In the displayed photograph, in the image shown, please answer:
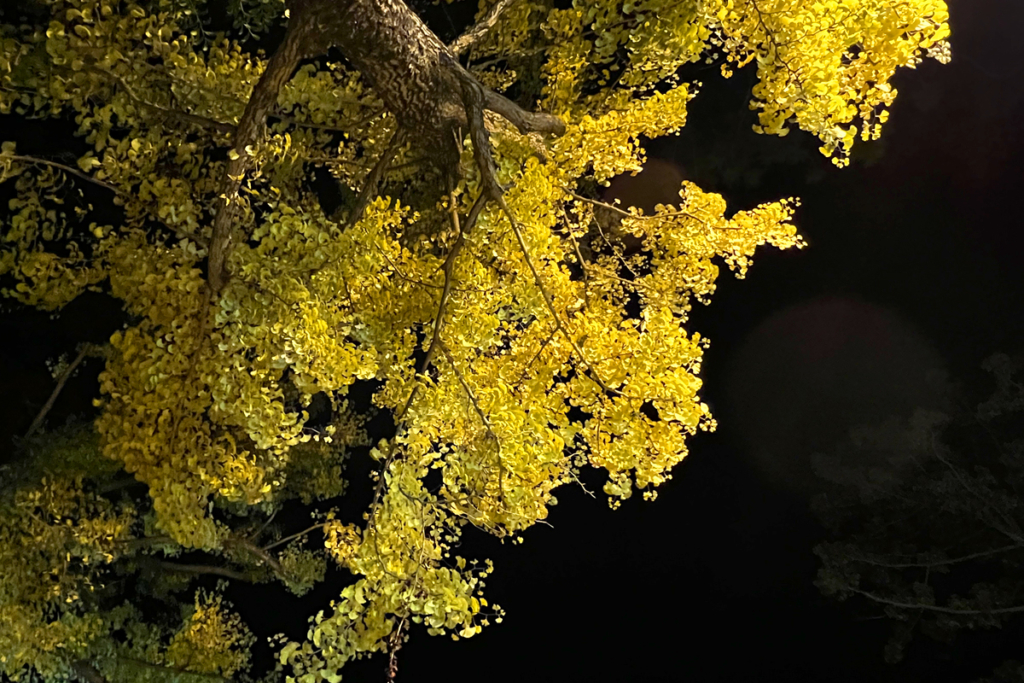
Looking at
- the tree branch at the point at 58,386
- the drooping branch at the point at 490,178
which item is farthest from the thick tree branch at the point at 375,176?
the tree branch at the point at 58,386

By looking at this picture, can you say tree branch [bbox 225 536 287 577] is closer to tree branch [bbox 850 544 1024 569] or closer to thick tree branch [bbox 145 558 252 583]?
thick tree branch [bbox 145 558 252 583]

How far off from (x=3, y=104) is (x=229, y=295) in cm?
88

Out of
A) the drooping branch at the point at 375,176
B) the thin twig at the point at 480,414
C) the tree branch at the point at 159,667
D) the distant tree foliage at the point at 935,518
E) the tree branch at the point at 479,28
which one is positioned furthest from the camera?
the tree branch at the point at 159,667

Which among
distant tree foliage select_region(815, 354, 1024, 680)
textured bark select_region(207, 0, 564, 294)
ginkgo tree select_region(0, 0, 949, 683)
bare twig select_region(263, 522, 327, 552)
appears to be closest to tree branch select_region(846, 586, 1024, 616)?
distant tree foliage select_region(815, 354, 1024, 680)

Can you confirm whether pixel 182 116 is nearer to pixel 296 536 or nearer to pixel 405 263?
pixel 405 263

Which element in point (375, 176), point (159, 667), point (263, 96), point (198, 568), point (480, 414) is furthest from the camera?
point (198, 568)

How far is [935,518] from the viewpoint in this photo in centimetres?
324

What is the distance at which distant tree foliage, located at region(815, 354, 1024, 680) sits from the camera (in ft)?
9.71

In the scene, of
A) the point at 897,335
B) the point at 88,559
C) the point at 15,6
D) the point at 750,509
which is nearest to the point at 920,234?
the point at 897,335

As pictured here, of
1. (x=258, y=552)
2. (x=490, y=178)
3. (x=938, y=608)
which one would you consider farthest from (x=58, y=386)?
(x=938, y=608)

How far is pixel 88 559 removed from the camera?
3.12 m

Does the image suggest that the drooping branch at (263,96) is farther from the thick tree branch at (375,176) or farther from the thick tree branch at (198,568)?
the thick tree branch at (198,568)

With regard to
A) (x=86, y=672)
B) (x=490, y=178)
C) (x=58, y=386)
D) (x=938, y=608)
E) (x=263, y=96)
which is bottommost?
(x=86, y=672)

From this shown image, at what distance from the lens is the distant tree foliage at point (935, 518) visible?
296 cm
